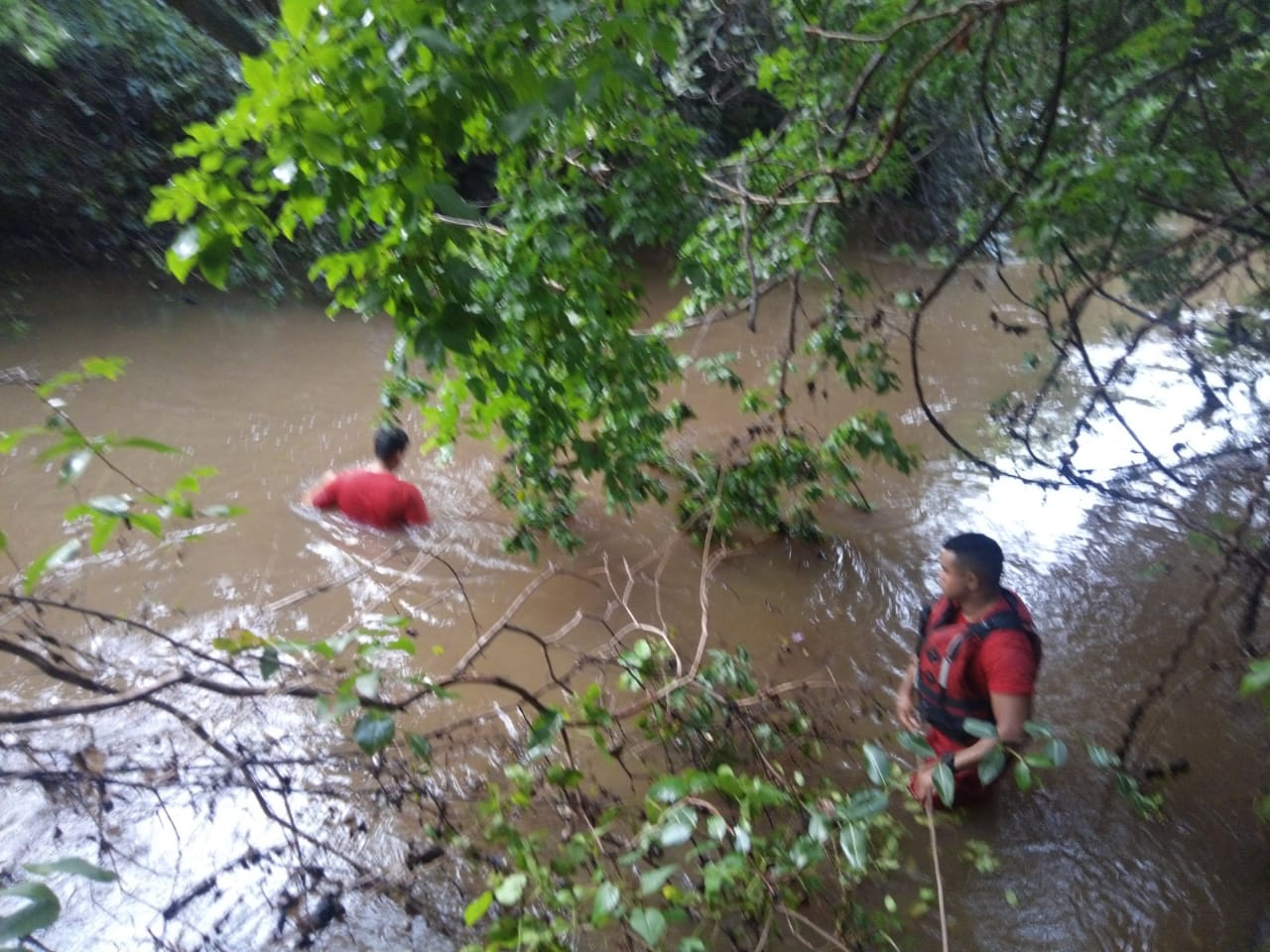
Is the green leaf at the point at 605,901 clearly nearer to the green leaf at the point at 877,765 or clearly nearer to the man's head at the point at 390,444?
the green leaf at the point at 877,765

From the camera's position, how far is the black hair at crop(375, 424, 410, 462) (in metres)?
4.79

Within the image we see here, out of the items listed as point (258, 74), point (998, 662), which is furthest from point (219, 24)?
point (998, 662)

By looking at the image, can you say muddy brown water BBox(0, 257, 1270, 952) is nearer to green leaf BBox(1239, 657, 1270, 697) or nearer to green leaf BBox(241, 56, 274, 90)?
green leaf BBox(241, 56, 274, 90)

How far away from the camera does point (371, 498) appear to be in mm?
4938

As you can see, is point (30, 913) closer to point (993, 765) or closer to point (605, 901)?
point (605, 901)

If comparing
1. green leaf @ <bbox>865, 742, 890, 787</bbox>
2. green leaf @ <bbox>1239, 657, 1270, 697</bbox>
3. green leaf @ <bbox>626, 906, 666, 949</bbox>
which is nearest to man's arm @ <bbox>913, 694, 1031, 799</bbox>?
green leaf @ <bbox>865, 742, 890, 787</bbox>

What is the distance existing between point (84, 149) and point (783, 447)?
7.65 m

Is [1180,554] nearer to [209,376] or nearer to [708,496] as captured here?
[708,496]

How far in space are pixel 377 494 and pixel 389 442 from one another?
0.33 metres

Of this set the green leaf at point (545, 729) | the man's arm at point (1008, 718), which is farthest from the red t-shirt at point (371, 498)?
the man's arm at point (1008, 718)

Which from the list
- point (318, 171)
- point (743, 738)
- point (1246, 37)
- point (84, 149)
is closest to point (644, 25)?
point (318, 171)

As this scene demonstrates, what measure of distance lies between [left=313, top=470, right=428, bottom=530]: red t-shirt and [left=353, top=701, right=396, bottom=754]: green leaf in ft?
10.1

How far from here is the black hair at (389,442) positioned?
4.79 metres

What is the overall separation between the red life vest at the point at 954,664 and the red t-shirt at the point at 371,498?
2.92 meters
